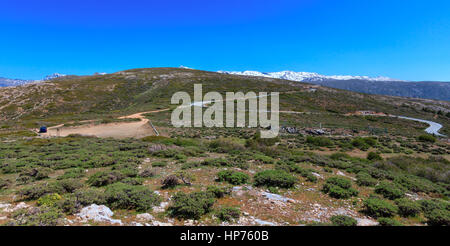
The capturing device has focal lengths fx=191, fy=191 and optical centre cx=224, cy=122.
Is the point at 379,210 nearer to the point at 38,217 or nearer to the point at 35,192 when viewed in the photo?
the point at 38,217

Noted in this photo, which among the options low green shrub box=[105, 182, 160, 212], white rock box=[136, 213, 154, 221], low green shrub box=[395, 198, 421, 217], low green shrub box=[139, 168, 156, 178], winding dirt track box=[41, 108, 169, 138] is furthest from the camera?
winding dirt track box=[41, 108, 169, 138]

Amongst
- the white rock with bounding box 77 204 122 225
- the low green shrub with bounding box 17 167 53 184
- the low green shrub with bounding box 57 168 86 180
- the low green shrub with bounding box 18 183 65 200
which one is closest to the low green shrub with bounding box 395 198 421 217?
the white rock with bounding box 77 204 122 225

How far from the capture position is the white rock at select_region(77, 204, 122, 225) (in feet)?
16.8

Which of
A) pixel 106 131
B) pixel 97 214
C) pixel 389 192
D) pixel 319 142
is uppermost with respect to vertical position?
pixel 97 214

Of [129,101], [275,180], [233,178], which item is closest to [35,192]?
[233,178]

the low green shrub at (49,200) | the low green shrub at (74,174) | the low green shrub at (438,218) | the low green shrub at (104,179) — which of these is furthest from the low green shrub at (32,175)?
the low green shrub at (438,218)

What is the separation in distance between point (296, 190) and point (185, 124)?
106ft

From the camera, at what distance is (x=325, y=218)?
588 centimetres

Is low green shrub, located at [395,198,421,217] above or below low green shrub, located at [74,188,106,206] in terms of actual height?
below

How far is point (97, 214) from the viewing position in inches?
210

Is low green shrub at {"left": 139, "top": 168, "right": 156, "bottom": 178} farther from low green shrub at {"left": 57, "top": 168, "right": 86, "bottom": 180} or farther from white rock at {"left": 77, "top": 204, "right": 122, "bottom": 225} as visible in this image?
white rock at {"left": 77, "top": 204, "right": 122, "bottom": 225}

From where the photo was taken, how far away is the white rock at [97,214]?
5129 mm
